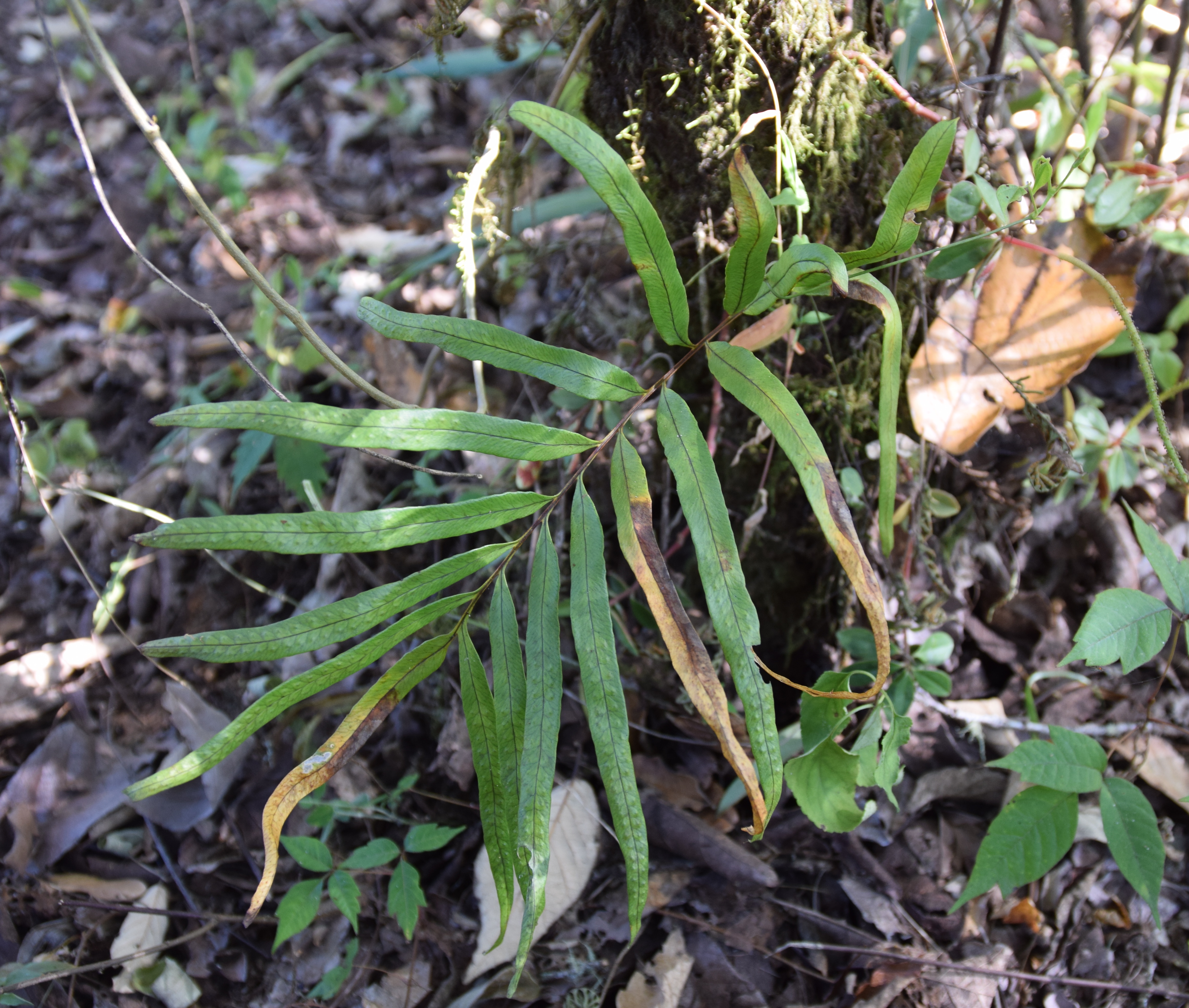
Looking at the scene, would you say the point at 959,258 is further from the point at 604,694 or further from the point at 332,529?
the point at 332,529

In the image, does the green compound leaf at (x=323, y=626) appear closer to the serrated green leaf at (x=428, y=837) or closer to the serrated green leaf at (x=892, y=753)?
the serrated green leaf at (x=428, y=837)

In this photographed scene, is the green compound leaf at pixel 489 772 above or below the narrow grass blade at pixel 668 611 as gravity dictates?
below

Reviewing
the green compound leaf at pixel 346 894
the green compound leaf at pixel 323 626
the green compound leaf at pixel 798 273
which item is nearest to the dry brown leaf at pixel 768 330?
the green compound leaf at pixel 798 273

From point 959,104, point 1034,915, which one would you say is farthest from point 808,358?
Answer: point 1034,915

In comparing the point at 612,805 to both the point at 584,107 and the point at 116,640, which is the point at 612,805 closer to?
the point at 584,107

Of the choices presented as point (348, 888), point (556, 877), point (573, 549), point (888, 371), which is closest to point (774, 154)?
point (888, 371)
